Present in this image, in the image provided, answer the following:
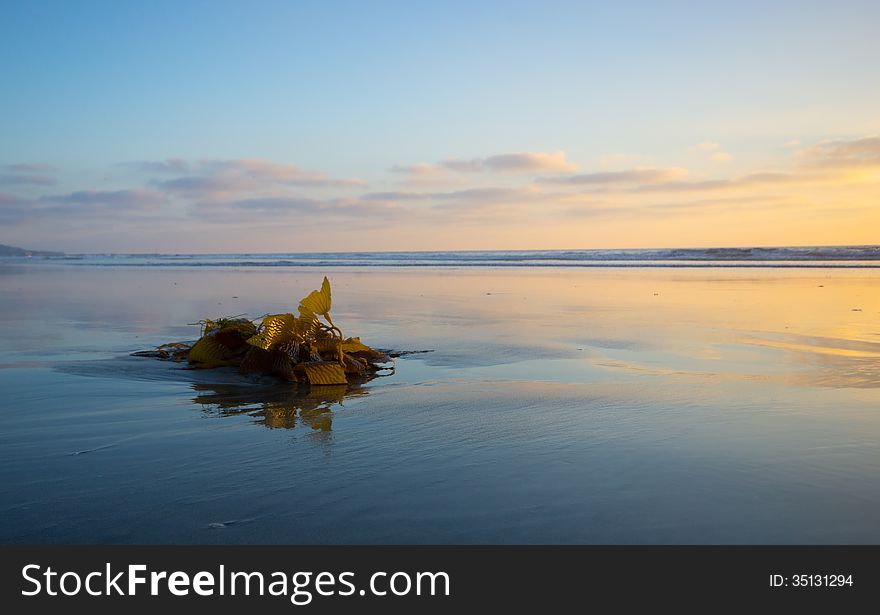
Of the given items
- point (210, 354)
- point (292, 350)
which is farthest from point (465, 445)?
point (210, 354)

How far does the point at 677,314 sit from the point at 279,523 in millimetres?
6878

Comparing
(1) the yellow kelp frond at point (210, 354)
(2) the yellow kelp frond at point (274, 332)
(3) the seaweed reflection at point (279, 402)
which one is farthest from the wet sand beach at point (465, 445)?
(2) the yellow kelp frond at point (274, 332)

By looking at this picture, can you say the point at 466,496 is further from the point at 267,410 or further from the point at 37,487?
the point at 267,410

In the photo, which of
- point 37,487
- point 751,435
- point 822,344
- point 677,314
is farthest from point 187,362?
point 677,314

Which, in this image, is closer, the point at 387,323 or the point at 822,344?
the point at 822,344

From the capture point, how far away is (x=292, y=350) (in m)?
4.21

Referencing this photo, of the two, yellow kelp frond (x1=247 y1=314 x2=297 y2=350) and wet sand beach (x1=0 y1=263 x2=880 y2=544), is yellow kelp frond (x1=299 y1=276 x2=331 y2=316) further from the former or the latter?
wet sand beach (x1=0 y1=263 x2=880 y2=544)

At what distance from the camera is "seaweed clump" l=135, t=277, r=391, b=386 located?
4078mm

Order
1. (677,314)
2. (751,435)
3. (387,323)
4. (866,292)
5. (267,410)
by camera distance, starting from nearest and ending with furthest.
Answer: (751,435) < (267,410) < (387,323) < (677,314) < (866,292)

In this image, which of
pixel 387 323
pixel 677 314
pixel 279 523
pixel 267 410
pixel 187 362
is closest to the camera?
pixel 279 523

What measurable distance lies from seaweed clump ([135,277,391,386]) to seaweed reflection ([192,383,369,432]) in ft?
0.51

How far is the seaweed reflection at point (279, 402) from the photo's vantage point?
3045 millimetres

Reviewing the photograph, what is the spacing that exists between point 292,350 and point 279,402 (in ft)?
2.53

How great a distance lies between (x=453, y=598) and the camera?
1540 mm
